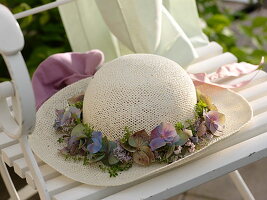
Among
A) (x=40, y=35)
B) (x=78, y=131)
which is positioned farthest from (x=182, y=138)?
(x=40, y=35)

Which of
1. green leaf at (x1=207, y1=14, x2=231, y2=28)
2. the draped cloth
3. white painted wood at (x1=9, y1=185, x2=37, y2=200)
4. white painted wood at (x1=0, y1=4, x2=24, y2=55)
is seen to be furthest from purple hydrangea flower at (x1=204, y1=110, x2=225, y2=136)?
green leaf at (x1=207, y1=14, x2=231, y2=28)

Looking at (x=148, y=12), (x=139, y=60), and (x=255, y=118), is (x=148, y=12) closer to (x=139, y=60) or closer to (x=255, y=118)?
(x=139, y=60)

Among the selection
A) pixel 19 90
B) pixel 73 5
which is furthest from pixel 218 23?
pixel 19 90

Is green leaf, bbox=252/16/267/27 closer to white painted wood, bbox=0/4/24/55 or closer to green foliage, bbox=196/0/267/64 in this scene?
green foliage, bbox=196/0/267/64

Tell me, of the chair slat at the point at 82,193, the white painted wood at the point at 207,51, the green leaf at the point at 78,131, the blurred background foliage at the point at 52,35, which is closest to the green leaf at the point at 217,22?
the blurred background foliage at the point at 52,35

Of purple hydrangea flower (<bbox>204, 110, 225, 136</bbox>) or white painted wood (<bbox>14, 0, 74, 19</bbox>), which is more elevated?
white painted wood (<bbox>14, 0, 74, 19</bbox>)

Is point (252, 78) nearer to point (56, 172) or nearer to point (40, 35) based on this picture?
point (56, 172)
